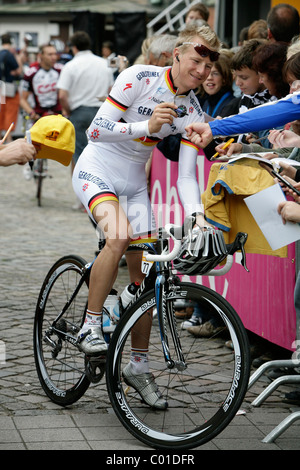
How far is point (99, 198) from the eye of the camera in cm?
465

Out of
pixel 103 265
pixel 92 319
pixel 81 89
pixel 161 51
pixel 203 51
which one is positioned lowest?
pixel 92 319

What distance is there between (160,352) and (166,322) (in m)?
0.28

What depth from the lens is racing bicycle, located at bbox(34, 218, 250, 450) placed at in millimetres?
4031

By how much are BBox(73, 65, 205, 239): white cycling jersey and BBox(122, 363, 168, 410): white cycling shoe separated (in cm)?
98

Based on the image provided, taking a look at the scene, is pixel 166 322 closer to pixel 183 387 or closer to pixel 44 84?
pixel 183 387

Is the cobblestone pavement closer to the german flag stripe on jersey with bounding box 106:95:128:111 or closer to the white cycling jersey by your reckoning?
the white cycling jersey

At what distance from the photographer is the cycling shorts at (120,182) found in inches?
189

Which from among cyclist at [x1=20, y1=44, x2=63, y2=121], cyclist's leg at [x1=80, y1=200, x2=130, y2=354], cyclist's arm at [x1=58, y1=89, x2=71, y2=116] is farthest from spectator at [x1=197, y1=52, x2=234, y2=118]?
cyclist at [x1=20, y1=44, x2=63, y2=121]

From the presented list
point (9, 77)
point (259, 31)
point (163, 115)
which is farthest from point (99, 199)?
point (9, 77)

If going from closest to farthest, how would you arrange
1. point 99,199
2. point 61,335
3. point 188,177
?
point 99,199, point 188,177, point 61,335

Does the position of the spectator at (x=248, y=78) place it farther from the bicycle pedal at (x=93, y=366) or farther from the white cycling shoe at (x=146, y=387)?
the bicycle pedal at (x=93, y=366)

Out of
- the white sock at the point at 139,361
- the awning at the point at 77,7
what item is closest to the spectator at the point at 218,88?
the white sock at the point at 139,361

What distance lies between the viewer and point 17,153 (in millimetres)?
4332

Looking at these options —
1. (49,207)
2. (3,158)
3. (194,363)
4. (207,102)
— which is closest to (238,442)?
(194,363)
